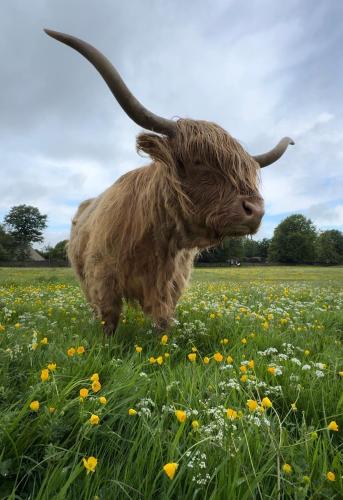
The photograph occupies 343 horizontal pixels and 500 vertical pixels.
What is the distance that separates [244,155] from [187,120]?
2.60 feet

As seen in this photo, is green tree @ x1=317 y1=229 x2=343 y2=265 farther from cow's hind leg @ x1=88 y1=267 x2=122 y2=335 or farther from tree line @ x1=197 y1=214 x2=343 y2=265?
cow's hind leg @ x1=88 y1=267 x2=122 y2=335

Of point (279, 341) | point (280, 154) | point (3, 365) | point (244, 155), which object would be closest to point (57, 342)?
point (3, 365)

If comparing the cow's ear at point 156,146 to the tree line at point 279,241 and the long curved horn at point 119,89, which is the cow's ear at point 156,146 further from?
the tree line at point 279,241

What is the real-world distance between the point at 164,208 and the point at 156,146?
30.1 inches

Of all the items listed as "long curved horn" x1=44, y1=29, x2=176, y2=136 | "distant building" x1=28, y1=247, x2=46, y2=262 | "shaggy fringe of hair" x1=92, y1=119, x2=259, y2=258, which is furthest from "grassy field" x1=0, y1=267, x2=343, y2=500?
"distant building" x1=28, y1=247, x2=46, y2=262

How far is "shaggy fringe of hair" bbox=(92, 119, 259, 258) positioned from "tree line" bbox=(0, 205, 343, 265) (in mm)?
90392

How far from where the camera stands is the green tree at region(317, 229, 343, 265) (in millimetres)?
102625

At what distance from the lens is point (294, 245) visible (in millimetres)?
103062

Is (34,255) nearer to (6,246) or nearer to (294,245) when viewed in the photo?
(6,246)

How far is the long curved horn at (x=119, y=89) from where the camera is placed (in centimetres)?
367

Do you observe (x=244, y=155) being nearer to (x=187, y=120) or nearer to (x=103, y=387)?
(x=187, y=120)

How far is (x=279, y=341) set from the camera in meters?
4.39

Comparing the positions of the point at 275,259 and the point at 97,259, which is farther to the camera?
the point at 275,259

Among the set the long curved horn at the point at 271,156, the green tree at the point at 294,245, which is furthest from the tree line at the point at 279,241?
the long curved horn at the point at 271,156
